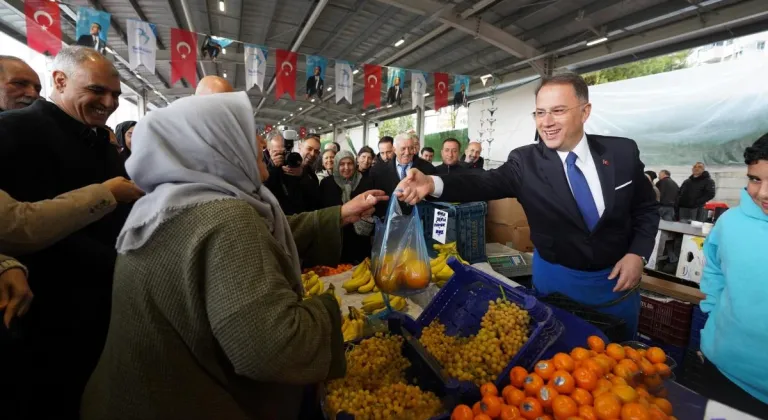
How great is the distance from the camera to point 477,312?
1.45 m

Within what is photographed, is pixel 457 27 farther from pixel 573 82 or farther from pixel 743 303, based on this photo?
pixel 743 303

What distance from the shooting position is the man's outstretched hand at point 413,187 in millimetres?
1658

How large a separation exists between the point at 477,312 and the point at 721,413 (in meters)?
0.73

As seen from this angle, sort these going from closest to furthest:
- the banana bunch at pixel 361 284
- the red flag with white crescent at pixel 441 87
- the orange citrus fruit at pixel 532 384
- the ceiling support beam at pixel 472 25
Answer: the orange citrus fruit at pixel 532 384 → the banana bunch at pixel 361 284 → the ceiling support beam at pixel 472 25 → the red flag with white crescent at pixel 441 87

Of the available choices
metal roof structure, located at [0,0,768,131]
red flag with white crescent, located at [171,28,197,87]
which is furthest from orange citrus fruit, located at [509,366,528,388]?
red flag with white crescent, located at [171,28,197,87]

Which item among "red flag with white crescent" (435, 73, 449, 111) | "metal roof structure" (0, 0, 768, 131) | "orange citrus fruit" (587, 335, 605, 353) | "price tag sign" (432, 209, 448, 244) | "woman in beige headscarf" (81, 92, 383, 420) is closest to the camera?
"woman in beige headscarf" (81, 92, 383, 420)

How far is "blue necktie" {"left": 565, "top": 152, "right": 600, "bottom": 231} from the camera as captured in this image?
1.81m

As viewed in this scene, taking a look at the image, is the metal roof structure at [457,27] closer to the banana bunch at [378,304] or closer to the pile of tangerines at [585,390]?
the banana bunch at [378,304]

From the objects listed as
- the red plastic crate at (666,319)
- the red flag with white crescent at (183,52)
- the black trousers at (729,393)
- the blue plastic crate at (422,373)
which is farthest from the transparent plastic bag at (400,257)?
the red flag with white crescent at (183,52)

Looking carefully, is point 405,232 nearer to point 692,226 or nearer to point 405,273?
point 405,273

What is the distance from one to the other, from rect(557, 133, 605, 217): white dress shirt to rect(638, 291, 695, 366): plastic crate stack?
150cm

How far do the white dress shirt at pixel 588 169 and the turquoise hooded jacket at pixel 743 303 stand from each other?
551mm

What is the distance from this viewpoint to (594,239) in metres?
1.79

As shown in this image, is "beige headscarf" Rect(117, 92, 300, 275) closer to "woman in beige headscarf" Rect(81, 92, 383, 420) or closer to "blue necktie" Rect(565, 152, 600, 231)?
"woman in beige headscarf" Rect(81, 92, 383, 420)
